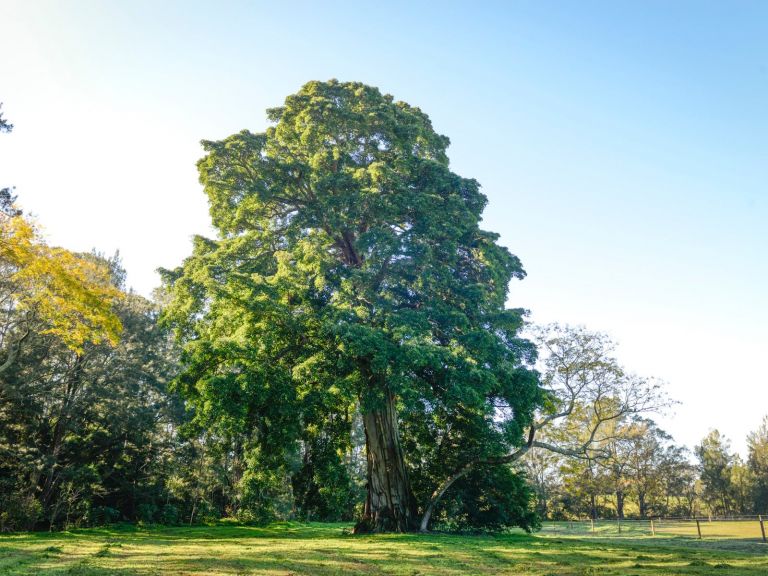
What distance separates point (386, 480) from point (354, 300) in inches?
280

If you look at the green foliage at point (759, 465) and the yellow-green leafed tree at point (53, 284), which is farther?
the green foliage at point (759, 465)

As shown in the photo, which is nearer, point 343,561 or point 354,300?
point 343,561

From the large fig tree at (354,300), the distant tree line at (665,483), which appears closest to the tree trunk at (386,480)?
the large fig tree at (354,300)

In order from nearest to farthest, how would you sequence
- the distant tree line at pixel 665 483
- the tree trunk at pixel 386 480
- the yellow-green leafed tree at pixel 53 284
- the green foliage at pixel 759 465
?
the yellow-green leafed tree at pixel 53 284 < the tree trunk at pixel 386 480 < the distant tree line at pixel 665 483 < the green foliage at pixel 759 465

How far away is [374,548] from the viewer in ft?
42.4

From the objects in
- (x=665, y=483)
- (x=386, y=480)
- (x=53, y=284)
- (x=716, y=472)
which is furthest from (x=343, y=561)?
(x=716, y=472)

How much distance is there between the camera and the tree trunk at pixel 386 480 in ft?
60.3

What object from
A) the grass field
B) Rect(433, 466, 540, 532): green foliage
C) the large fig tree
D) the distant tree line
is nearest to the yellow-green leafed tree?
the large fig tree

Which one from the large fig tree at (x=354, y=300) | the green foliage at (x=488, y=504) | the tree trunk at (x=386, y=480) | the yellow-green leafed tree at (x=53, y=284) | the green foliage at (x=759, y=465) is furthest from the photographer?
the green foliage at (x=759, y=465)

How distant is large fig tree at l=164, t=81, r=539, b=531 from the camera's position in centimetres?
1557

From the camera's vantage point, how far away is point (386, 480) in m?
18.8

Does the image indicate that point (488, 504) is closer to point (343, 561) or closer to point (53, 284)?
point (343, 561)

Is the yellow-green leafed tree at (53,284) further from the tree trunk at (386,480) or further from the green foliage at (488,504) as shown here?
the green foliage at (488,504)

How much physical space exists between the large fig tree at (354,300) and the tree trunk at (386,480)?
61mm
